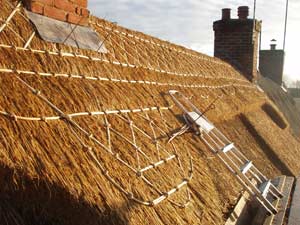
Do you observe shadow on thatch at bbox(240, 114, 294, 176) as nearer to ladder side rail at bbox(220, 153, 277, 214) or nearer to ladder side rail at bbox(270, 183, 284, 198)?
ladder side rail at bbox(270, 183, 284, 198)

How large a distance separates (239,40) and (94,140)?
9914 millimetres

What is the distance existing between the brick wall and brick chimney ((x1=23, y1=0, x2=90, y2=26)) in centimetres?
1641

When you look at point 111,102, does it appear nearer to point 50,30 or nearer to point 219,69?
point 50,30

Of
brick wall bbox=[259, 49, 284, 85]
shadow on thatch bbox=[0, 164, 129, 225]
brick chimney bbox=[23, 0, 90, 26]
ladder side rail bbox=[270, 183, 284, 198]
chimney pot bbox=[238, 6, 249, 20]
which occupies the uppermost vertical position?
brick chimney bbox=[23, 0, 90, 26]

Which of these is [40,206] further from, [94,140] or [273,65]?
[273,65]

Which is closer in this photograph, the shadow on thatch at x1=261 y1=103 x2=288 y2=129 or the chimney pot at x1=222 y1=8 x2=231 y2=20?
the shadow on thatch at x1=261 y1=103 x2=288 y2=129

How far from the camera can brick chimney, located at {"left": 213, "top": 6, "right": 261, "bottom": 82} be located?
1185 centimetres

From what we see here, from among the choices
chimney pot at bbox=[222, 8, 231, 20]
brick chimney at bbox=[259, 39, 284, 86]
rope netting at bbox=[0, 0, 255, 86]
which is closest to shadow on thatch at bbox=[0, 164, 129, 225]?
rope netting at bbox=[0, 0, 255, 86]

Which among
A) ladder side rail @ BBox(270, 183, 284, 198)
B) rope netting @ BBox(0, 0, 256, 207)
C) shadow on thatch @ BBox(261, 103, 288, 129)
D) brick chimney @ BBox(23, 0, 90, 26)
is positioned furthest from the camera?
shadow on thatch @ BBox(261, 103, 288, 129)

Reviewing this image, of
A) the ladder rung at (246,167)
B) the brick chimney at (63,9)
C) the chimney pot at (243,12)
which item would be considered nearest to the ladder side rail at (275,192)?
the ladder rung at (246,167)

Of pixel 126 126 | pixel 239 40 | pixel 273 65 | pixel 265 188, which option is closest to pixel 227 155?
pixel 265 188

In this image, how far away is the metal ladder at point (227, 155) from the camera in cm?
453

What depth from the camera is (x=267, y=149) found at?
25.3ft

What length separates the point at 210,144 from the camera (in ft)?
16.4
